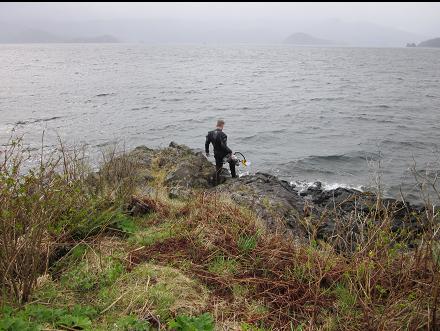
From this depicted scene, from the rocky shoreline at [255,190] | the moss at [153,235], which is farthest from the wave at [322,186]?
the moss at [153,235]

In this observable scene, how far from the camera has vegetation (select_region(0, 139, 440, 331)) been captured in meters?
3.34

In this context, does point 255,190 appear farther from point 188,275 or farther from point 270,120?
point 270,120

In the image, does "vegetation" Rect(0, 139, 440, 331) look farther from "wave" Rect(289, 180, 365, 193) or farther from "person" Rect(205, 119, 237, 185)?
"wave" Rect(289, 180, 365, 193)

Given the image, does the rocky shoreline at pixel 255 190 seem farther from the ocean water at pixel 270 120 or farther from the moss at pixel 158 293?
the moss at pixel 158 293

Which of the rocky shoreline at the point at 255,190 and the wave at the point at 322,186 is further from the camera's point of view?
the wave at the point at 322,186

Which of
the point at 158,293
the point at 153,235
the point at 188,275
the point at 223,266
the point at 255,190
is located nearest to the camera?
the point at 158,293

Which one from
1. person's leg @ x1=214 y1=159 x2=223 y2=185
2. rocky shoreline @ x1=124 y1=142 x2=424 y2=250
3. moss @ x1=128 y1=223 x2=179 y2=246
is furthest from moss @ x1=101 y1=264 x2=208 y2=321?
person's leg @ x1=214 y1=159 x2=223 y2=185

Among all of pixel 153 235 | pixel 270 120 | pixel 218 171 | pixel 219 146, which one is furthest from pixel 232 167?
pixel 270 120

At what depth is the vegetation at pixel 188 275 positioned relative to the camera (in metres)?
3.34

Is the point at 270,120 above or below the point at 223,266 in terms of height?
below

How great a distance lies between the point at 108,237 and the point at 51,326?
206cm

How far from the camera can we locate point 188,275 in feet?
14.2

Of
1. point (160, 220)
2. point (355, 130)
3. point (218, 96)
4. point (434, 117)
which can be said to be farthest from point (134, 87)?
point (160, 220)

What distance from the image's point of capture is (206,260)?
4621 mm
